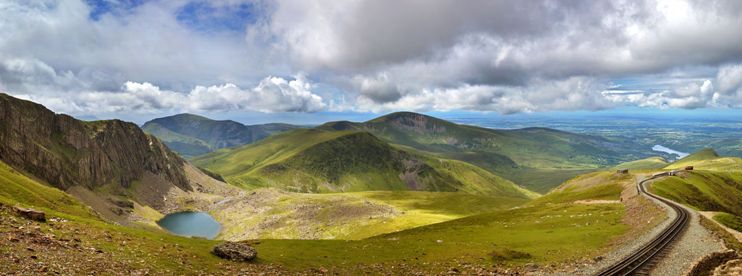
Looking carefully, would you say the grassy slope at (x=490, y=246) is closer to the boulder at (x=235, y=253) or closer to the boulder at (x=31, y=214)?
the boulder at (x=235, y=253)

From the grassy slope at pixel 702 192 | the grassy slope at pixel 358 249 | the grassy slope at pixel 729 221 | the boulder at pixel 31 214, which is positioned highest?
the boulder at pixel 31 214

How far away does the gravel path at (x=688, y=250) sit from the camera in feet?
135

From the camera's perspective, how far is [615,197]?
119250 millimetres

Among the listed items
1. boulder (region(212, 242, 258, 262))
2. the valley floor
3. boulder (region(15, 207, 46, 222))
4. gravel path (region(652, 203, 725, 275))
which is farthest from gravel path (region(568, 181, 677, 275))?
boulder (region(15, 207, 46, 222))

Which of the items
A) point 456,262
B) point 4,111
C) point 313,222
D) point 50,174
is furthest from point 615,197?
point 4,111

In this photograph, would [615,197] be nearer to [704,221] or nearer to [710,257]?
[704,221]

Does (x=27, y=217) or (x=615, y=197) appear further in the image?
(x=615, y=197)

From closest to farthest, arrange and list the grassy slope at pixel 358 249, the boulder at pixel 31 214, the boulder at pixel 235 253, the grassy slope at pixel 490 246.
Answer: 1. the grassy slope at pixel 358 249
2. the boulder at pixel 31 214
3. the boulder at pixel 235 253
4. the grassy slope at pixel 490 246

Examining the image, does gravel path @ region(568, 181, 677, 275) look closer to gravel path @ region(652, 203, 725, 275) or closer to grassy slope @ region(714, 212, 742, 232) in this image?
gravel path @ region(652, 203, 725, 275)

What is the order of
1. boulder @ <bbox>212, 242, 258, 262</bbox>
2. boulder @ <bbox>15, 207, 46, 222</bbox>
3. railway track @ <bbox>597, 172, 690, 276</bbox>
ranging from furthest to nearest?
boulder @ <bbox>212, 242, 258, 262</bbox>, boulder @ <bbox>15, 207, 46, 222</bbox>, railway track @ <bbox>597, 172, 690, 276</bbox>

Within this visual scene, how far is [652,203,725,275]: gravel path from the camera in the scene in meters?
41.2

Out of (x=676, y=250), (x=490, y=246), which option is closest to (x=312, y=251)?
(x=490, y=246)

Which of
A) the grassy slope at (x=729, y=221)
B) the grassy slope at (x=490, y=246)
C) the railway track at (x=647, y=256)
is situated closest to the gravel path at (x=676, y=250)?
the railway track at (x=647, y=256)

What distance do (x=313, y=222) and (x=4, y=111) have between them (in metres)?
144
